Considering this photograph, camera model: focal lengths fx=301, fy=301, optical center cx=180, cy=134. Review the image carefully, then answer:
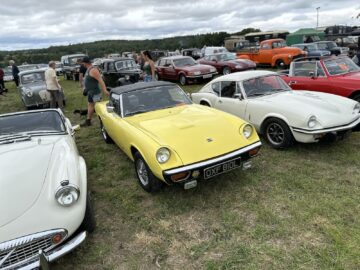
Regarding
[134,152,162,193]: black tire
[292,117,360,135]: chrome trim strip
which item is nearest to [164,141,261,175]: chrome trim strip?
[134,152,162,193]: black tire

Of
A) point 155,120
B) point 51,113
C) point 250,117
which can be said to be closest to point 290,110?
point 250,117

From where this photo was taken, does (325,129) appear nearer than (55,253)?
No

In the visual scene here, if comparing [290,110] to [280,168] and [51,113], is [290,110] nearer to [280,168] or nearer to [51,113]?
[280,168]

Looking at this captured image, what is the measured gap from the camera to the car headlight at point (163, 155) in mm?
3719

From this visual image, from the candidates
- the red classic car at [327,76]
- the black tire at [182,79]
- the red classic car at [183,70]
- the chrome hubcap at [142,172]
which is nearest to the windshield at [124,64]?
the red classic car at [183,70]

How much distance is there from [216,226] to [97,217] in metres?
1.56

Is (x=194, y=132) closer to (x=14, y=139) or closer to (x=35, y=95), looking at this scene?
(x=14, y=139)

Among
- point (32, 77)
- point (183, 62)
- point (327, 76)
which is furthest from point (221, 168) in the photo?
point (183, 62)

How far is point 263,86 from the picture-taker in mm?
6125

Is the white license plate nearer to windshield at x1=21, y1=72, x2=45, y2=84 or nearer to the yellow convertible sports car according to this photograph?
the yellow convertible sports car

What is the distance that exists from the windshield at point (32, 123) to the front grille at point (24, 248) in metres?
2.16

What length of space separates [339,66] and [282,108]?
3167mm

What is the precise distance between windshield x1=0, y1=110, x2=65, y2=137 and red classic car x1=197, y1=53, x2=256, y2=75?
11.7m

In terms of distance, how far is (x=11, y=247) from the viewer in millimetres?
2607
